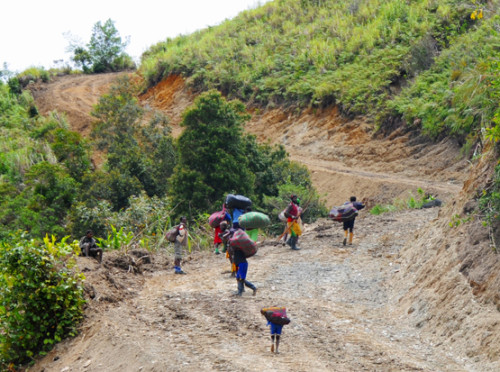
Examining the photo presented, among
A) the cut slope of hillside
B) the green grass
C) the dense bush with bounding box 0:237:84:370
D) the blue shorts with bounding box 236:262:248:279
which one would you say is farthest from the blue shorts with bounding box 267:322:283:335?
the cut slope of hillside

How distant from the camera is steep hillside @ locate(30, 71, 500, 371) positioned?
26.7 feet

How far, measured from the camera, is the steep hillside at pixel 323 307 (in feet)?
26.7

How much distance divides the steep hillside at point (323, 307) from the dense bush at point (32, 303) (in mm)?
326

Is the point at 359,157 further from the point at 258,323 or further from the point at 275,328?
the point at 275,328

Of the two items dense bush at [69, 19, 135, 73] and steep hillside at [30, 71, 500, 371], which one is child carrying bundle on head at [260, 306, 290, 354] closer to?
steep hillside at [30, 71, 500, 371]

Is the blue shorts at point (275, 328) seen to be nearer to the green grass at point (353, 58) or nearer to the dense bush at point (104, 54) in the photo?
the green grass at point (353, 58)

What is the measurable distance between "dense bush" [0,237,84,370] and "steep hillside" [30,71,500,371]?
1.07 feet

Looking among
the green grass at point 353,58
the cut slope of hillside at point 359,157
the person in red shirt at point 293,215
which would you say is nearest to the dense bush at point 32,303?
the person in red shirt at point 293,215

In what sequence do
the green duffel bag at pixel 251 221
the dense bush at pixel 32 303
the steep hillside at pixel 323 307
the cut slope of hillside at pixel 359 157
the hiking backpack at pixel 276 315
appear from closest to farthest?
the hiking backpack at pixel 276 315, the steep hillside at pixel 323 307, the dense bush at pixel 32 303, the green duffel bag at pixel 251 221, the cut slope of hillside at pixel 359 157

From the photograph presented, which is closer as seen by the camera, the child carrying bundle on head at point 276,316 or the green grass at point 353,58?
the child carrying bundle on head at point 276,316

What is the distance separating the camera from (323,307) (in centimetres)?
1092

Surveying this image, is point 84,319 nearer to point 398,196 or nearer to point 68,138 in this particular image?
point 398,196

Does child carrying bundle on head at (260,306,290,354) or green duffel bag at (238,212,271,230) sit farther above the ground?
green duffel bag at (238,212,271,230)

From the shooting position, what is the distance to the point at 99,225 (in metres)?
20.0
